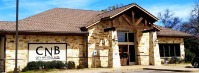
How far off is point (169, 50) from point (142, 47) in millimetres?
4357

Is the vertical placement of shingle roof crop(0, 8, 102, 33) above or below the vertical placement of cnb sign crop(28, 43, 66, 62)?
above

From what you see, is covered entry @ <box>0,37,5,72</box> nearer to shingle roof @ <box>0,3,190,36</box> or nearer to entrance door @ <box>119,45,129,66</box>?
shingle roof @ <box>0,3,190,36</box>

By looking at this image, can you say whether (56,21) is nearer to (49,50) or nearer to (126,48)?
(49,50)

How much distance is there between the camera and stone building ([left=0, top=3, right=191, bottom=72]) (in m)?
25.2

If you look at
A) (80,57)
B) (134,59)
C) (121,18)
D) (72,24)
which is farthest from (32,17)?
(134,59)

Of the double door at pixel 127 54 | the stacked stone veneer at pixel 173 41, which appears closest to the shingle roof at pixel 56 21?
the double door at pixel 127 54

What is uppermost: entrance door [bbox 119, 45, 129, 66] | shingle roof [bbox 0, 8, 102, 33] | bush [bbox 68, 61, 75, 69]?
shingle roof [bbox 0, 8, 102, 33]

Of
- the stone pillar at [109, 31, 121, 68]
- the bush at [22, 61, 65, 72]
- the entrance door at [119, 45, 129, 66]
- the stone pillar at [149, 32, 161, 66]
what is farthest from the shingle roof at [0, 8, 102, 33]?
the stone pillar at [149, 32, 161, 66]

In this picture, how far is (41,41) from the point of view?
25.9 m

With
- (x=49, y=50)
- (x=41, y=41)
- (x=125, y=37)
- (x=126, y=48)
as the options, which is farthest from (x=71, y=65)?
(x=125, y=37)

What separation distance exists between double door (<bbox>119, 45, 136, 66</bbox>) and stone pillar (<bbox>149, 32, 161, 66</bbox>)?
64.2 inches

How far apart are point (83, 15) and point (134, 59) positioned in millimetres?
6573

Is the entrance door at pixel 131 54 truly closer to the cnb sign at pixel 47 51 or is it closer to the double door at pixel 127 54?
the double door at pixel 127 54

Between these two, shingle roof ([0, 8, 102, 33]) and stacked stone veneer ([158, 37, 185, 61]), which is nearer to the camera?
shingle roof ([0, 8, 102, 33])
